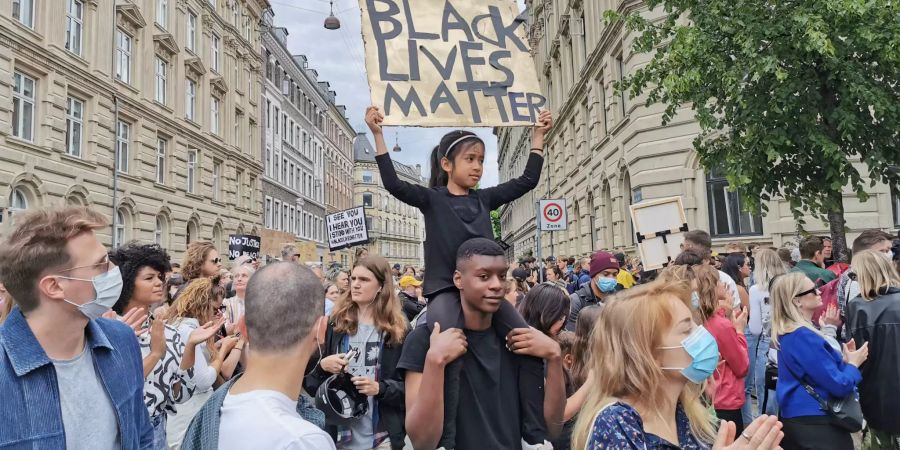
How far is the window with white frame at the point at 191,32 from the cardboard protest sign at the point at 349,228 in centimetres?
2027

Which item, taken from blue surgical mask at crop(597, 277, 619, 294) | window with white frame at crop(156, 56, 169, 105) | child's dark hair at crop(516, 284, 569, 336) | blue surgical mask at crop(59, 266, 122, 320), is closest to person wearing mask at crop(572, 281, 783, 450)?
child's dark hair at crop(516, 284, 569, 336)

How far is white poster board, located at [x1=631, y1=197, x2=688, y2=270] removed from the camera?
316 inches

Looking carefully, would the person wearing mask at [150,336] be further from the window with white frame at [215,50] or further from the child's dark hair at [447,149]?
the window with white frame at [215,50]

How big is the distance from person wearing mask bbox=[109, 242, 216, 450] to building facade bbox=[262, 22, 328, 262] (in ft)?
97.6

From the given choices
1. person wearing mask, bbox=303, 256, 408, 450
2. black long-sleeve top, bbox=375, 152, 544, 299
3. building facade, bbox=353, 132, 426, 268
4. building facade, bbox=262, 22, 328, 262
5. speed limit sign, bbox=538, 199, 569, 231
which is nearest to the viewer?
black long-sleeve top, bbox=375, 152, 544, 299

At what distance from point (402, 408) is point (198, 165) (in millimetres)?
30147

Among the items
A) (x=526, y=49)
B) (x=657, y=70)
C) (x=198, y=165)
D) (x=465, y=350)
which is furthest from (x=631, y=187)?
(x=198, y=165)

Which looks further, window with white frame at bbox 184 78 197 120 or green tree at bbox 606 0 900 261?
window with white frame at bbox 184 78 197 120

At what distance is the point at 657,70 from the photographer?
35.5 ft

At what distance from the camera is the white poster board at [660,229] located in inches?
316

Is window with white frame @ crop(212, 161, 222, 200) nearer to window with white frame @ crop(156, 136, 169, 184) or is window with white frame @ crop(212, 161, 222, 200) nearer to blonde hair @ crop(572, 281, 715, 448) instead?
window with white frame @ crop(156, 136, 169, 184)

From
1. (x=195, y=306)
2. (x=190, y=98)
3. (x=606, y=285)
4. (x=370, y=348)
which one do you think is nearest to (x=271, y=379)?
(x=370, y=348)

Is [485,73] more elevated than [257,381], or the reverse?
[485,73]

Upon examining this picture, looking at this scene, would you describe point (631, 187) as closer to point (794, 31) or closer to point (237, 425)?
point (794, 31)
